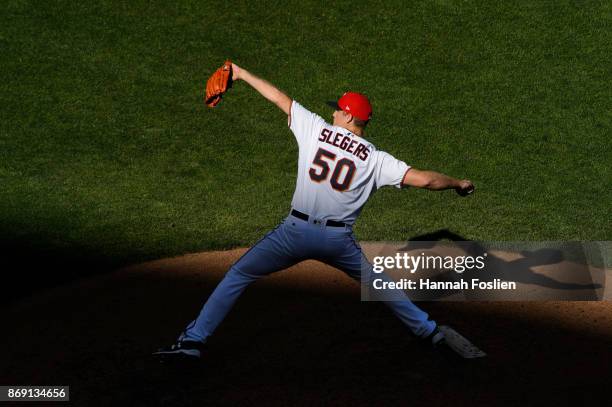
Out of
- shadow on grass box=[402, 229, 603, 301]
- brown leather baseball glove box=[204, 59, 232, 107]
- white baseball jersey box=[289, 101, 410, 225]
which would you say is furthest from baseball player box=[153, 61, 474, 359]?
shadow on grass box=[402, 229, 603, 301]

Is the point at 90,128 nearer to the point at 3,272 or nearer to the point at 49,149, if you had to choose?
the point at 49,149

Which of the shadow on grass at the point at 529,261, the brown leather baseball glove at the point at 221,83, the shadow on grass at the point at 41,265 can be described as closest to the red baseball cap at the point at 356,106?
the brown leather baseball glove at the point at 221,83

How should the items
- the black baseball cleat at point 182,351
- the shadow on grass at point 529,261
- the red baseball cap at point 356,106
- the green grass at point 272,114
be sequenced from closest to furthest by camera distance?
the black baseball cleat at point 182,351
the red baseball cap at point 356,106
the shadow on grass at point 529,261
the green grass at point 272,114

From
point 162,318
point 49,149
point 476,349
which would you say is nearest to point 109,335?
point 162,318

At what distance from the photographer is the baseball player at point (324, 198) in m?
6.36

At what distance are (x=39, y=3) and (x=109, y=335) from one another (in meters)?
8.24

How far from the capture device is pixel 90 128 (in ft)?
38.3

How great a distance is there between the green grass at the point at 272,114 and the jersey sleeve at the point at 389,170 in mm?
3051

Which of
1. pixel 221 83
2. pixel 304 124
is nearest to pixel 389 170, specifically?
pixel 304 124

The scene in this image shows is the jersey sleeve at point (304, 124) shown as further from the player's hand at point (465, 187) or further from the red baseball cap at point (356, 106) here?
the player's hand at point (465, 187)

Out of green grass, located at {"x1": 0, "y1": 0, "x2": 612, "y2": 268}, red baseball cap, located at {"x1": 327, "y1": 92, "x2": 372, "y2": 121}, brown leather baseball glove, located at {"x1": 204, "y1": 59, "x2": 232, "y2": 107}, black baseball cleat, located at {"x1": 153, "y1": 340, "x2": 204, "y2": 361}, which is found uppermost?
green grass, located at {"x1": 0, "y1": 0, "x2": 612, "y2": 268}

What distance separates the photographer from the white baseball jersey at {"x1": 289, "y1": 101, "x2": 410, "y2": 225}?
20.9ft

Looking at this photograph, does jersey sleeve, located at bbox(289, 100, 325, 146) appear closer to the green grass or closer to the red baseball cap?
the red baseball cap

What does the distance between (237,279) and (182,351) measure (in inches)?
24.1
